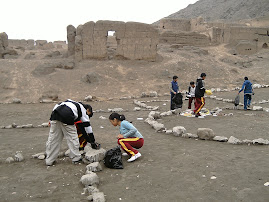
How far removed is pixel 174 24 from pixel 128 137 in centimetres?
3063

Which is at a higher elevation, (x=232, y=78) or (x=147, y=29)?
(x=147, y=29)

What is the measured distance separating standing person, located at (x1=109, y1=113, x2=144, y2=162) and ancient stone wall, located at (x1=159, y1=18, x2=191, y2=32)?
29.1 m

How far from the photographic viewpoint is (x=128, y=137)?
5.60 m

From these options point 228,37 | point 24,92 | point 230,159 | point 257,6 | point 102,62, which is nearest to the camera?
point 230,159

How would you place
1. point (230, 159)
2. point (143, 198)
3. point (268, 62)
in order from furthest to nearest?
point (268, 62) < point (230, 159) < point (143, 198)

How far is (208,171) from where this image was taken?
472 cm

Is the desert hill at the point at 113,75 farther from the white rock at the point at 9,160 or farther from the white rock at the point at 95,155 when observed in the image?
the white rock at the point at 95,155

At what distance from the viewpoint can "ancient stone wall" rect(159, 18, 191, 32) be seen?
33125 millimetres

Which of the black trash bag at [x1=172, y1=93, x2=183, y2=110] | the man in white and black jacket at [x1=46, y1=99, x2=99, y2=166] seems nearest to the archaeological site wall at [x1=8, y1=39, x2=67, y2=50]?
the black trash bag at [x1=172, y1=93, x2=183, y2=110]

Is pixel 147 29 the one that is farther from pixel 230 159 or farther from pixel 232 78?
pixel 230 159

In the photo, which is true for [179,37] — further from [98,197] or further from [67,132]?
[98,197]

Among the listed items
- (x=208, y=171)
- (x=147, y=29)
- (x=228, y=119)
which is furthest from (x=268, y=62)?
(x=208, y=171)

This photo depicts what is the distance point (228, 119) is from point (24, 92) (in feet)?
43.0

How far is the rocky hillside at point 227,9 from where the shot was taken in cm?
5620
